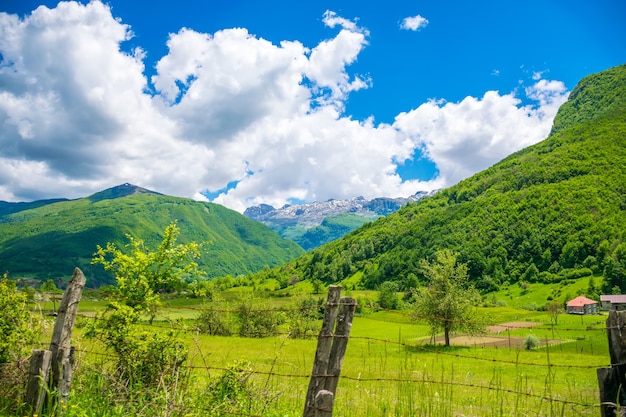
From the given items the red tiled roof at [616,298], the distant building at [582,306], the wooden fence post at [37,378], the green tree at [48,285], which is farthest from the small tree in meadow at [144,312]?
the distant building at [582,306]

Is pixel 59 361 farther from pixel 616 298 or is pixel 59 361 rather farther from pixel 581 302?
pixel 616 298

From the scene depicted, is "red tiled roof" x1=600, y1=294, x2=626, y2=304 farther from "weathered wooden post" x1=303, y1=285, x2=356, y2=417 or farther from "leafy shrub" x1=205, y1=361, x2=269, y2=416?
"weathered wooden post" x1=303, y1=285, x2=356, y2=417

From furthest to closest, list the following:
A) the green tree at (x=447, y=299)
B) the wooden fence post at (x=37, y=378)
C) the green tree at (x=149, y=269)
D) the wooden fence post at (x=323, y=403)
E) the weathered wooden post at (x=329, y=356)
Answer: the green tree at (x=447, y=299) < the green tree at (x=149, y=269) < the wooden fence post at (x=37, y=378) < the weathered wooden post at (x=329, y=356) < the wooden fence post at (x=323, y=403)

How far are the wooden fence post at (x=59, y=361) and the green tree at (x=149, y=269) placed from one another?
2.79m

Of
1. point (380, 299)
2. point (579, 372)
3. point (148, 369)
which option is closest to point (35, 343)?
point (148, 369)

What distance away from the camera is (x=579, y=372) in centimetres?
3550

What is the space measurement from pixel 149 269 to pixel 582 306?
488 feet

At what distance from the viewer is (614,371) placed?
5.79 metres

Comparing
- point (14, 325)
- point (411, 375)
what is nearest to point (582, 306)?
point (411, 375)

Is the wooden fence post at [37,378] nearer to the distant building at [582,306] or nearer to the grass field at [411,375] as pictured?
the grass field at [411,375]

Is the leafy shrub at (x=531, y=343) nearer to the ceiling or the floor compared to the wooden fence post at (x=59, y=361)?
nearer to the floor

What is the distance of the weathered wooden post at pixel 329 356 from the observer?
5.75 m

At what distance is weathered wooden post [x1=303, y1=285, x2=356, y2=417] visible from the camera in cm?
575

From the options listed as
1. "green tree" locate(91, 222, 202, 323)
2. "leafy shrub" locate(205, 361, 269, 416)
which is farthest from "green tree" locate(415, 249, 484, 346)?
"leafy shrub" locate(205, 361, 269, 416)
